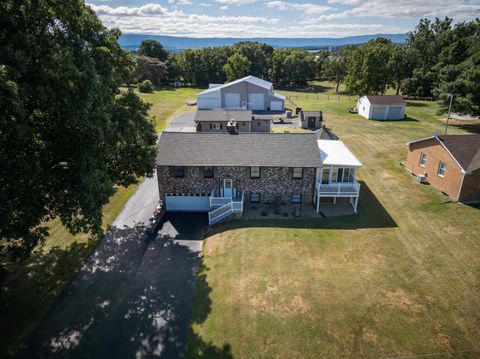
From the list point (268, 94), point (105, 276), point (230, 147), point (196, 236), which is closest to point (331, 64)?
point (268, 94)

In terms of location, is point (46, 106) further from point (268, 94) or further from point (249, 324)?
point (268, 94)

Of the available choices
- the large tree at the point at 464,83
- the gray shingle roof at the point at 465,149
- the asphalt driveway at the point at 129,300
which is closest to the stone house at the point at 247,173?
the asphalt driveway at the point at 129,300

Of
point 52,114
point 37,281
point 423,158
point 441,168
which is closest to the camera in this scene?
point 52,114

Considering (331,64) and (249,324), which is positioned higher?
(331,64)

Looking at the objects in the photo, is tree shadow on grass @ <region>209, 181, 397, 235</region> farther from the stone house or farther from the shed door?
the shed door

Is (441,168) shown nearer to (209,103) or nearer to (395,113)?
(395,113)

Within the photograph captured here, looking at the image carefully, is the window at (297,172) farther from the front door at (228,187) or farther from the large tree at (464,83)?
the large tree at (464,83)

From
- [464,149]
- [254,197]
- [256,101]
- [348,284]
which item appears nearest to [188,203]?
[254,197]
